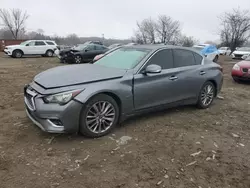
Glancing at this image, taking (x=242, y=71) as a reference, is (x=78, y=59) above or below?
above

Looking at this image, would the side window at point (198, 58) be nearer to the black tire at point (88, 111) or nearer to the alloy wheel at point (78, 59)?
the black tire at point (88, 111)

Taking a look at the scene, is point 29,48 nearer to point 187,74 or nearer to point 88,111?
point 187,74

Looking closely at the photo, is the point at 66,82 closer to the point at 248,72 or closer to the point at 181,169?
the point at 181,169

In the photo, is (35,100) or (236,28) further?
(236,28)

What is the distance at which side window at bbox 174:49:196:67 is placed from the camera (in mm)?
4840

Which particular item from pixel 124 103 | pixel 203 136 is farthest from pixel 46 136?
pixel 203 136

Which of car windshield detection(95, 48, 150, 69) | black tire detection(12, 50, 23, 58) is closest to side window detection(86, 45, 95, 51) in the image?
black tire detection(12, 50, 23, 58)

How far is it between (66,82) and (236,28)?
31799mm

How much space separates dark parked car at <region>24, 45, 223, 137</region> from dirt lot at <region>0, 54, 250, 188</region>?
310 mm

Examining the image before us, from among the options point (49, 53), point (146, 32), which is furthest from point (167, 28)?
point (49, 53)

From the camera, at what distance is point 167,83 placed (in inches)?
177

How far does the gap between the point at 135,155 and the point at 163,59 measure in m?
2.09

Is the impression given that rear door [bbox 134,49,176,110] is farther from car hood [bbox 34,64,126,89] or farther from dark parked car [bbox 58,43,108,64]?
dark parked car [bbox 58,43,108,64]

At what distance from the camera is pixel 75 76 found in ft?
12.3
